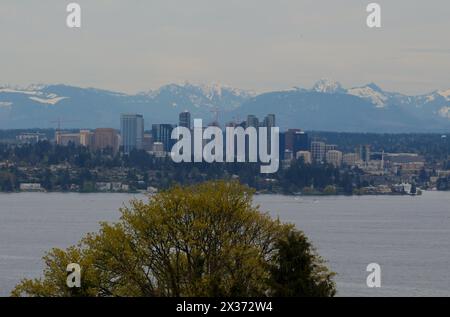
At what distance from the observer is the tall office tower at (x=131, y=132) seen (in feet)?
360

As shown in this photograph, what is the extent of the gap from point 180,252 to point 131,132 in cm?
10354

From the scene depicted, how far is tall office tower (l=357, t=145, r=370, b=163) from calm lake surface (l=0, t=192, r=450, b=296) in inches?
1201

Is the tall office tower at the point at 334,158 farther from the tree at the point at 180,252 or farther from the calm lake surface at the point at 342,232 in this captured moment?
the tree at the point at 180,252

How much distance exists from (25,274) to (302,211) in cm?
3720

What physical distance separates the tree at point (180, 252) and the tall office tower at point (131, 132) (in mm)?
92158

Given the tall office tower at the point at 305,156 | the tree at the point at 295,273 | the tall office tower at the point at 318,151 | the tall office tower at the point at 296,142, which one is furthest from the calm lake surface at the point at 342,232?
the tall office tower at the point at 318,151

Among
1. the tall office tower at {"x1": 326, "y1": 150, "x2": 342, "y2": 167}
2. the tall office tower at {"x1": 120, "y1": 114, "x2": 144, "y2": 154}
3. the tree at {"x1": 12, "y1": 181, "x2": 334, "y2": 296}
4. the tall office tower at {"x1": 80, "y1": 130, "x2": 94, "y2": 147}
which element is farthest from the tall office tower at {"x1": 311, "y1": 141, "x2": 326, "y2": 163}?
the tree at {"x1": 12, "y1": 181, "x2": 334, "y2": 296}

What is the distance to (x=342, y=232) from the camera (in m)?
49.8

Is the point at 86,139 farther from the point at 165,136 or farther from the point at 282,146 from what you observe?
the point at 282,146

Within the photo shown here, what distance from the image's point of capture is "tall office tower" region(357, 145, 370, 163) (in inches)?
4668

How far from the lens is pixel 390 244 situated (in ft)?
144

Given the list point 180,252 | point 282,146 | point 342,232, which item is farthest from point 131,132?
point 180,252
